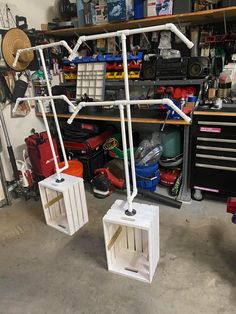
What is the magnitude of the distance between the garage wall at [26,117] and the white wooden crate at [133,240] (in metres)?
1.56

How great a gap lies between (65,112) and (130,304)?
210 centimetres

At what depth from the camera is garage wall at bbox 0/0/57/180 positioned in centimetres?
259

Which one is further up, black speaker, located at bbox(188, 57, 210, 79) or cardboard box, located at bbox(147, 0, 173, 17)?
cardboard box, located at bbox(147, 0, 173, 17)

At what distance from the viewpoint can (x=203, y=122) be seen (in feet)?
6.86

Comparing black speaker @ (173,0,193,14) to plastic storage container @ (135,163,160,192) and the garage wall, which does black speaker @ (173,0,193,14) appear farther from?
the garage wall

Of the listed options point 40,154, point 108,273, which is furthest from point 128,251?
point 40,154

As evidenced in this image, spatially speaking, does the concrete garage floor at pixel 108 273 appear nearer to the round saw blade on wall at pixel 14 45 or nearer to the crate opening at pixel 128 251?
the crate opening at pixel 128 251

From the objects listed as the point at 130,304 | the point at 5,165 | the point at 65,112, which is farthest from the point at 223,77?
the point at 5,165

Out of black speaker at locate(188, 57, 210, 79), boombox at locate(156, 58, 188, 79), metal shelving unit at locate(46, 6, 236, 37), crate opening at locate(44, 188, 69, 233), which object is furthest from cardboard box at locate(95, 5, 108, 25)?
crate opening at locate(44, 188, 69, 233)

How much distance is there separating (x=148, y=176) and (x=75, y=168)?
2.49 feet

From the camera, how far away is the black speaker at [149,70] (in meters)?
2.57

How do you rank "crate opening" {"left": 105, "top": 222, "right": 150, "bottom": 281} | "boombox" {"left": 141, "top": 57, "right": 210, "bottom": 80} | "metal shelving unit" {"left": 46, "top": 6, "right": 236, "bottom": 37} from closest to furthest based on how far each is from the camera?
1. "crate opening" {"left": 105, "top": 222, "right": 150, "bottom": 281}
2. "metal shelving unit" {"left": 46, "top": 6, "right": 236, "bottom": 37}
3. "boombox" {"left": 141, "top": 57, "right": 210, "bottom": 80}

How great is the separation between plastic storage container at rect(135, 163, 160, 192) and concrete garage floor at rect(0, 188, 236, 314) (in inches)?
13.1

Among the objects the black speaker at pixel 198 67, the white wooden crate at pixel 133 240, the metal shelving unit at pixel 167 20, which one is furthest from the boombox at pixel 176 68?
the white wooden crate at pixel 133 240
